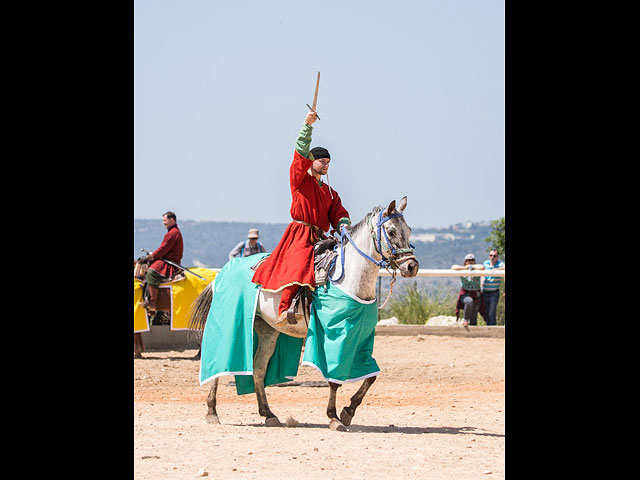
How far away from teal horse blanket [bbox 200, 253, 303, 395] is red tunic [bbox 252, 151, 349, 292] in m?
0.24

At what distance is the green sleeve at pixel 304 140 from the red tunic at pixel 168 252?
6593 mm

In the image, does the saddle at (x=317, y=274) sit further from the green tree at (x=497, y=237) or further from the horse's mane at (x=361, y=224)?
the green tree at (x=497, y=237)

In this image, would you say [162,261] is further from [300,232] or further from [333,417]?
[333,417]

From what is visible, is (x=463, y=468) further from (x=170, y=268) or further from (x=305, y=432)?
(x=170, y=268)

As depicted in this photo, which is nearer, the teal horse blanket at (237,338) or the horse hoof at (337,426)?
the horse hoof at (337,426)

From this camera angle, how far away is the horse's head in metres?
8.21

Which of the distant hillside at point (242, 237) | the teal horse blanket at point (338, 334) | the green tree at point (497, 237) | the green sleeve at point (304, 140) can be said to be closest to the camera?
Result: the teal horse blanket at point (338, 334)

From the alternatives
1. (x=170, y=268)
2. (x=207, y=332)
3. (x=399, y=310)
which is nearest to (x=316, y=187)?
(x=207, y=332)

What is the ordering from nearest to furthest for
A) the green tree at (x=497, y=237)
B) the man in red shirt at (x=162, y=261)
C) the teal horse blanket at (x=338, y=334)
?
1. the teal horse blanket at (x=338, y=334)
2. the man in red shirt at (x=162, y=261)
3. the green tree at (x=497, y=237)

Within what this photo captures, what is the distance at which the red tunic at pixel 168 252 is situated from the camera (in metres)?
14.9

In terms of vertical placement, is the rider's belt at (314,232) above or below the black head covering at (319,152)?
below

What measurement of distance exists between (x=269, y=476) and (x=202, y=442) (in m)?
1.45

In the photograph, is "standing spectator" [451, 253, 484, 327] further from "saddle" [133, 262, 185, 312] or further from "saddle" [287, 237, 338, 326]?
"saddle" [287, 237, 338, 326]

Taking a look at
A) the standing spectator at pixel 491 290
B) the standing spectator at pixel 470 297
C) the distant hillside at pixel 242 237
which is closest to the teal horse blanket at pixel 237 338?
the standing spectator at pixel 470 297
